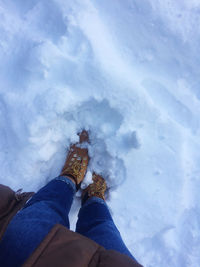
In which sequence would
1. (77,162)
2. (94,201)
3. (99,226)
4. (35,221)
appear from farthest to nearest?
(77,162), (94,201), (99,226), (35,221)

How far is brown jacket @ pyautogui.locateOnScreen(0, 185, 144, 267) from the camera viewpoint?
0.50 metres

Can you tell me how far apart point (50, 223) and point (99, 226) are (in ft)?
0.92

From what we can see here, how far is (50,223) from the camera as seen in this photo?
2.70 feet

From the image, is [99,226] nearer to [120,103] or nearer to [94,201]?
[94,201]

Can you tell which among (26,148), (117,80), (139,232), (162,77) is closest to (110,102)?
(117,80)

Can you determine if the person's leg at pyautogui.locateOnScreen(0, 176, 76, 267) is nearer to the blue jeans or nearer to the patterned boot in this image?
the blue jeans

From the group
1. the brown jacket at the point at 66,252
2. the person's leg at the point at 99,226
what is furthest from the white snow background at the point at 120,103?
the brown jacket at the point at 66,252

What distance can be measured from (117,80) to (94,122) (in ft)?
1.13

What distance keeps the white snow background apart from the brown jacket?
0.73 metres

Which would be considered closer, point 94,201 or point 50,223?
point 50,223

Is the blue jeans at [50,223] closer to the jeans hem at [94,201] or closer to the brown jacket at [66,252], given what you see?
the jeans hem at [94,201]

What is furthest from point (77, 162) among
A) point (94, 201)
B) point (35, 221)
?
point (35, 221)

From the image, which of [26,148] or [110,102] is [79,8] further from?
[26,148]

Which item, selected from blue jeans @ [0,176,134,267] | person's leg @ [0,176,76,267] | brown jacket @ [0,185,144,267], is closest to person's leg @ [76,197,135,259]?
blue jeans @ [0,176,134,267]
